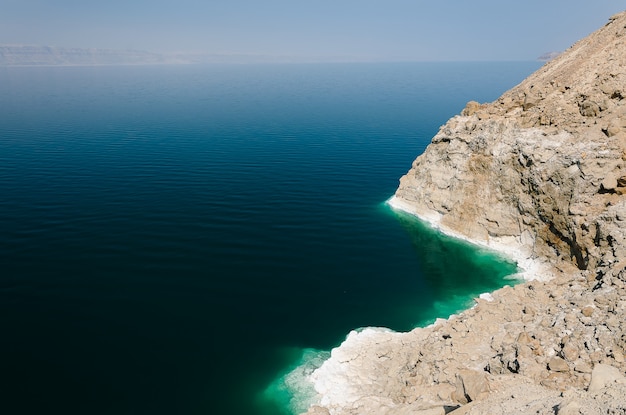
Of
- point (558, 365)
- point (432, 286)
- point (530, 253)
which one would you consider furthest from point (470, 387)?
point (530, 253)

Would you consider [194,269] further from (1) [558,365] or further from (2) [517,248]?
(2) [517,248]

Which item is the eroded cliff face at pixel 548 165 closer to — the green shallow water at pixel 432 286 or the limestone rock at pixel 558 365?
the green shallow water at pixel 432 286

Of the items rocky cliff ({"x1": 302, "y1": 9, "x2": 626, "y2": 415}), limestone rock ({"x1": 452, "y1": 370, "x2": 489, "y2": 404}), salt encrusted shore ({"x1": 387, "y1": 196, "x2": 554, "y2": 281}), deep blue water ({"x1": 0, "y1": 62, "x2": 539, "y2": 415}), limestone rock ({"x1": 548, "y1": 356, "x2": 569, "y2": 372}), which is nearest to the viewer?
limestone rock ({"x1": 452, "y1": 370, "x2": 489, "y2": 404})

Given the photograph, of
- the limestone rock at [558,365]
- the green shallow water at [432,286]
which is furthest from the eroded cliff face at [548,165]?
the limestone rock at [558,365]

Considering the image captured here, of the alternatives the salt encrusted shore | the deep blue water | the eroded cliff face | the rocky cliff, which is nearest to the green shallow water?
the deep blue water

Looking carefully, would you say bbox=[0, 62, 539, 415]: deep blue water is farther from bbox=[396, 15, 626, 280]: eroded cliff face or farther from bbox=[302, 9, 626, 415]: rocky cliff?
bbox=[396, 15, 626, 280]: eroded cliff face
